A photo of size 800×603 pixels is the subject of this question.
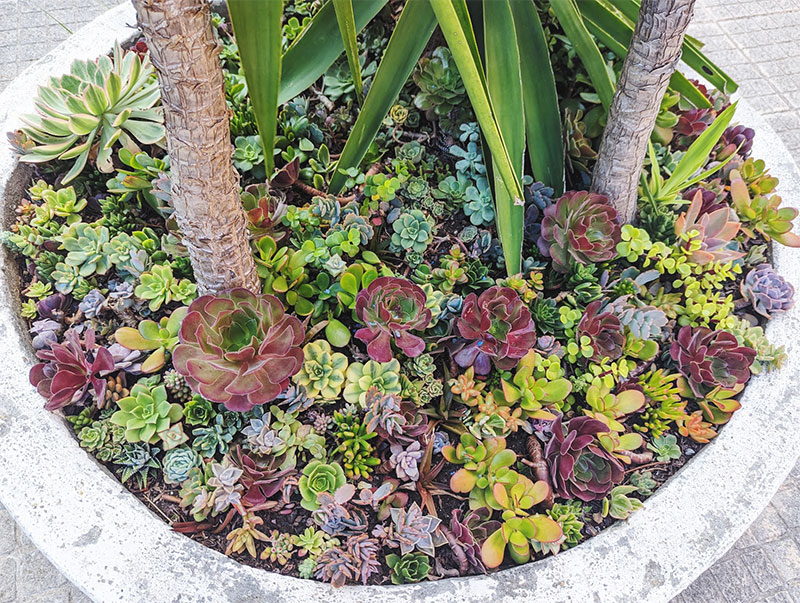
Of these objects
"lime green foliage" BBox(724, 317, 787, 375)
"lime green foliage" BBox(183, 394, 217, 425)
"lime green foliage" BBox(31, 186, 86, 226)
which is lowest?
"lime green foliage" BBox(724, 317, 787, 375)

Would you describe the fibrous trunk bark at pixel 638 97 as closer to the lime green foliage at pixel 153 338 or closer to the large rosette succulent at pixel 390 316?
the large rosette succulent at pixel 390 316

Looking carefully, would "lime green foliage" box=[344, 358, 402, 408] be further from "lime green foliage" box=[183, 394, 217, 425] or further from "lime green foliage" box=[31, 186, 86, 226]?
"lime green foliage" box=[31, 186, 86, 226]

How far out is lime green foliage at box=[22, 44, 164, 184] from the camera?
3.85 feet

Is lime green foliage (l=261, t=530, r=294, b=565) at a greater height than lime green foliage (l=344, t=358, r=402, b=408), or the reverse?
lime green foliage (l=344, t=358, r=402, b=408)

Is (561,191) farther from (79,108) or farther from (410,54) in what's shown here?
(79,108)

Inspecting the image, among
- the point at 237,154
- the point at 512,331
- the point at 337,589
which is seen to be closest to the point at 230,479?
the point at 337,589

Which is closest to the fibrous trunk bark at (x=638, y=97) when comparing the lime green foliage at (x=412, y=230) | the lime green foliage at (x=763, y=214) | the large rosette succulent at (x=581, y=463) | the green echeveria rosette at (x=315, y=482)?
the lime green foliage at (x=763, y=214)

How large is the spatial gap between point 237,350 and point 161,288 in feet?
0.65

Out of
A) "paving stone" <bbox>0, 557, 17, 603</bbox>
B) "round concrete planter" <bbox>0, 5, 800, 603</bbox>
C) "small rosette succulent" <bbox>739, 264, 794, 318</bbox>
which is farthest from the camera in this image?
"paving stone" <bbox>0, 557, 17, 603</bbox>

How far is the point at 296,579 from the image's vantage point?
87 cm

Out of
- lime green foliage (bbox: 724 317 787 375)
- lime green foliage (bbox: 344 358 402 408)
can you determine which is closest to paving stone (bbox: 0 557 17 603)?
lime green foliage (bbox: 344 358 402 408)

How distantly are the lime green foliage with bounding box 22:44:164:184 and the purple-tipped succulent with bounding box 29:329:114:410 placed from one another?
0.35 m

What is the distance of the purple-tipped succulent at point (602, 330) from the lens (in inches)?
42.2

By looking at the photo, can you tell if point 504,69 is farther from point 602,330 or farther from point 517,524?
point 517,524
